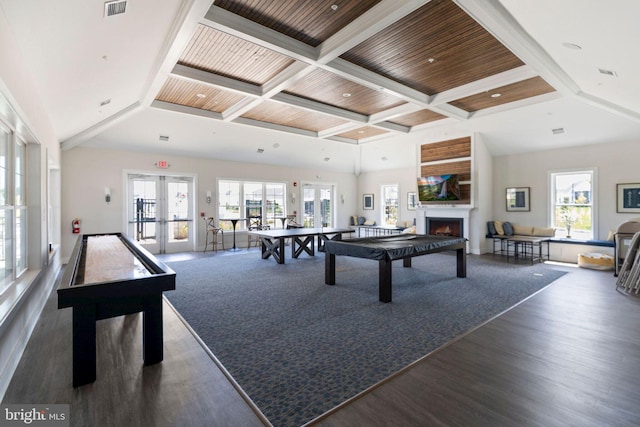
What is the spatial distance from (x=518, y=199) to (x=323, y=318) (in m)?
7.58

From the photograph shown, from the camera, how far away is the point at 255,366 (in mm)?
2555

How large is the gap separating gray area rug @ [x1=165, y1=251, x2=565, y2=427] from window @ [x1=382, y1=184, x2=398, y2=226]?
5212 mm

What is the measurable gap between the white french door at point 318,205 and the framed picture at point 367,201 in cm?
136

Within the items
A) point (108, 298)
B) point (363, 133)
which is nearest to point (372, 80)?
point (363, 133)

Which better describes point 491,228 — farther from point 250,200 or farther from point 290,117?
point 250,200

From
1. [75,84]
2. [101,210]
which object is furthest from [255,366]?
[101,210]

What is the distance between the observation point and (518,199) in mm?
8602

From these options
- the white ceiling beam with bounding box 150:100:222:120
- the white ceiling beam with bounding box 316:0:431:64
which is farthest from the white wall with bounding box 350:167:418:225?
the white ceiling beam with bounding box 316:0:431:64

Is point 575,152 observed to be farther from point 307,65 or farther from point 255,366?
point 255,366

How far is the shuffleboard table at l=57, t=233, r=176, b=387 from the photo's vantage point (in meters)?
2.08

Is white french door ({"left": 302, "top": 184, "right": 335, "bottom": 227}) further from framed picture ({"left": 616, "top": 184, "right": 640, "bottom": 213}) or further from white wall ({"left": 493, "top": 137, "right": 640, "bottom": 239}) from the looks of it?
framed picture ({"left": 616, "top": 184, "right": 640, "bottom": 213})

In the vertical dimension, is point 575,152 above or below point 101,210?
above

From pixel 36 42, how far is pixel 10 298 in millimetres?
2245

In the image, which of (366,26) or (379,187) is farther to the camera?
(379,187)
